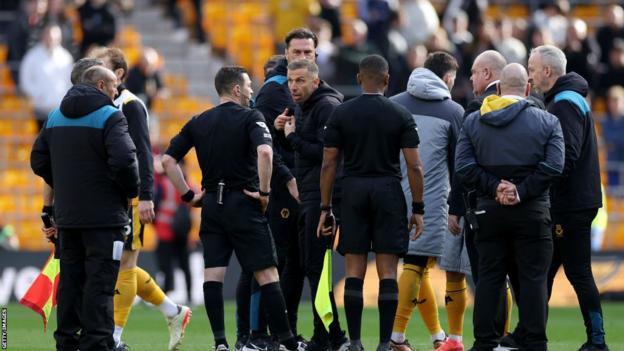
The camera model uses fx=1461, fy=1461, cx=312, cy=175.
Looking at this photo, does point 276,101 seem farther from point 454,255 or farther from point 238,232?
point 454,255

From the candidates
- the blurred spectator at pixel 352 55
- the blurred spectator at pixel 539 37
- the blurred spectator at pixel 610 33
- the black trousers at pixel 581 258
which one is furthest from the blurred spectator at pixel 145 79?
the black trousers at pixel 581 258

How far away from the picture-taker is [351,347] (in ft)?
37.6

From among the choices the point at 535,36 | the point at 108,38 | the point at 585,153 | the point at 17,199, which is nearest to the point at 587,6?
the point at 535,36

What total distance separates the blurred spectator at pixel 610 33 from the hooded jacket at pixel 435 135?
41.4 feet

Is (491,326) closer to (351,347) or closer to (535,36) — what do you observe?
(351,347)

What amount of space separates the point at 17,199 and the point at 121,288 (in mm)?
9513

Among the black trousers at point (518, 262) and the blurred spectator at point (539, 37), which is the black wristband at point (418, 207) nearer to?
the black trousers at point (518, 262)

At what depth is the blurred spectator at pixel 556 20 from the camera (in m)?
24.7

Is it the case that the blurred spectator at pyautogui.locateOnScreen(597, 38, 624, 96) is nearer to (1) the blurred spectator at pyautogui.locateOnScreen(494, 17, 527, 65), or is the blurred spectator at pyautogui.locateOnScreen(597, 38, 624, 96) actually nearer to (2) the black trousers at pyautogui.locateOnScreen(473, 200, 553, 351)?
(1) the blurred spectator at pyautogui.locateOnScreen(494, 17, 527, 65)

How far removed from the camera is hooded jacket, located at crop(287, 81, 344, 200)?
12.1m

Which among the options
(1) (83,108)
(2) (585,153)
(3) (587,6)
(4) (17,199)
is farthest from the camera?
(3) (587,6)

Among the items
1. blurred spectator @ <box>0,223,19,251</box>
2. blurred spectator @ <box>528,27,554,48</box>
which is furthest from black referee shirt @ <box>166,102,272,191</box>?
blurred spectator @ <box>528,27,554,48</box>

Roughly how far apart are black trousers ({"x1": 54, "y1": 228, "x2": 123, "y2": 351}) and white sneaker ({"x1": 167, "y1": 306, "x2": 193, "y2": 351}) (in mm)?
1823

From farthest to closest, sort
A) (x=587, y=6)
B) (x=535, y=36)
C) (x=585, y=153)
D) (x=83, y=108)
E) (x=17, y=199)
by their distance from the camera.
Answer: (x=587, y=6) < (x=535, y=36) < (x=17, y=199) < (x=585, y=153) < (x=83, y=108)
